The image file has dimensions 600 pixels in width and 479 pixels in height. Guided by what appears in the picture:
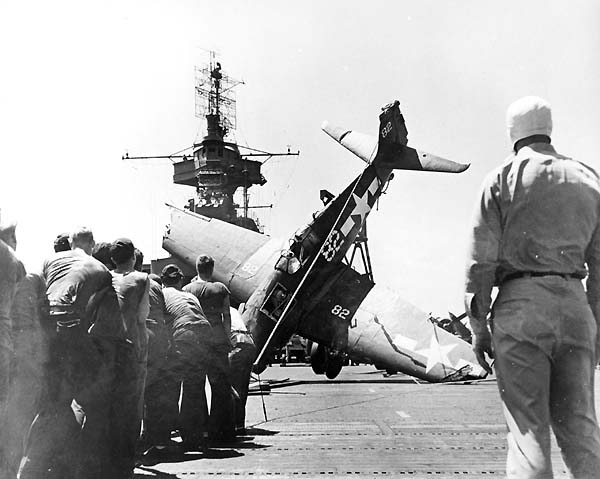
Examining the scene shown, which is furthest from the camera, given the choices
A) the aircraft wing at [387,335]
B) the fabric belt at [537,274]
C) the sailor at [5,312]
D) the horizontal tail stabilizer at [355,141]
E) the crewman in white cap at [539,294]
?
the horizontal tail stabilizer at [355,141]

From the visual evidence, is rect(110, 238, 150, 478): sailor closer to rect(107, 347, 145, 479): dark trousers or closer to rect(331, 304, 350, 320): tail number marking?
rect(107, 347, 145, 479): dark trousers

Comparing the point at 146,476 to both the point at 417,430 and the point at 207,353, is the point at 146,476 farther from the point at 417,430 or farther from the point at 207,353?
the point at 417,430

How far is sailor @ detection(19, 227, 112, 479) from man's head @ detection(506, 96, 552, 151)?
2744mm

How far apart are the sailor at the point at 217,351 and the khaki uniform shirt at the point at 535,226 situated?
404 cm

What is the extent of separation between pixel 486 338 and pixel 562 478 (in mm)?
2057

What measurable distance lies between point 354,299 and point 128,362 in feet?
36.5

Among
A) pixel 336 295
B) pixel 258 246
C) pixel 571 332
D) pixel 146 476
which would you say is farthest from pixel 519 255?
pixel 258 246

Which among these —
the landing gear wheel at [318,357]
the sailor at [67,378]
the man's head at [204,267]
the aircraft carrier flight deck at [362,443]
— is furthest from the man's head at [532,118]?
the landing gear wheel at [318,357]

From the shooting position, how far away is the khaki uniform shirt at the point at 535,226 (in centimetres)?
305

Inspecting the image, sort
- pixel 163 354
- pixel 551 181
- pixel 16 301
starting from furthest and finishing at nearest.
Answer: pixel 163 354 < pixel 16 301 < pixel 551 181

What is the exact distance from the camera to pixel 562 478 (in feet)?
15.2

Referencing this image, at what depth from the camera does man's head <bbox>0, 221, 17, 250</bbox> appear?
3.99 metres

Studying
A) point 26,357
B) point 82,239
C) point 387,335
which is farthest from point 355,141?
point 26,357

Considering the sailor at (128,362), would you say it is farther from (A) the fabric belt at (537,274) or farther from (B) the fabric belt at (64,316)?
(A) the fabric belt at (537,274)
